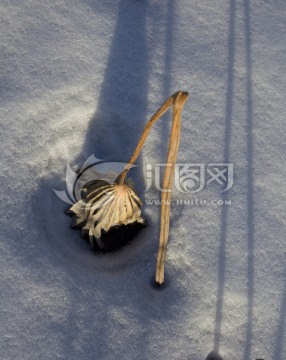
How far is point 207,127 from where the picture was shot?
163cm

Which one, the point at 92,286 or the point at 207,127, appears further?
the point at 207,127

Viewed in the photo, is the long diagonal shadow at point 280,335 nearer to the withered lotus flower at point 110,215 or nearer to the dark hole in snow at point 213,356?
the dark hole in snow at point 213,356

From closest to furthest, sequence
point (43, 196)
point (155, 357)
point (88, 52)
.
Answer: point (155, 357) → point (43, 196) → point (88, 52)

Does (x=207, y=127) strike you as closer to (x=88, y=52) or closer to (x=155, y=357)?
(x=88, y=52)

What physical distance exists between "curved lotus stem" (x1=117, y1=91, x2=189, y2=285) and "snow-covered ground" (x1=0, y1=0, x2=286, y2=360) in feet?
0.45

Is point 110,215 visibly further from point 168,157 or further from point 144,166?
point 168,157

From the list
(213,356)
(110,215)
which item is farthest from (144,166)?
(213,356)

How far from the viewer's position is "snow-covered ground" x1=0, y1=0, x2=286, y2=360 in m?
1.47

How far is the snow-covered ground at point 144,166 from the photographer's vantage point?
1472 millimetres

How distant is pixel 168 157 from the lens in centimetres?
109

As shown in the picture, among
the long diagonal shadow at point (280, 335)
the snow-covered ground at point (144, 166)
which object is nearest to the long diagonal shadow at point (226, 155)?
the snow-covered ground at point (144, 166)

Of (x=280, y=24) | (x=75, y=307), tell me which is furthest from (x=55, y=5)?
(x=75, y=307)

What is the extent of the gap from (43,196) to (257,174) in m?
0.71

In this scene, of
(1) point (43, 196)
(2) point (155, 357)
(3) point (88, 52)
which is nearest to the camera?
(2) point (155, 357)
